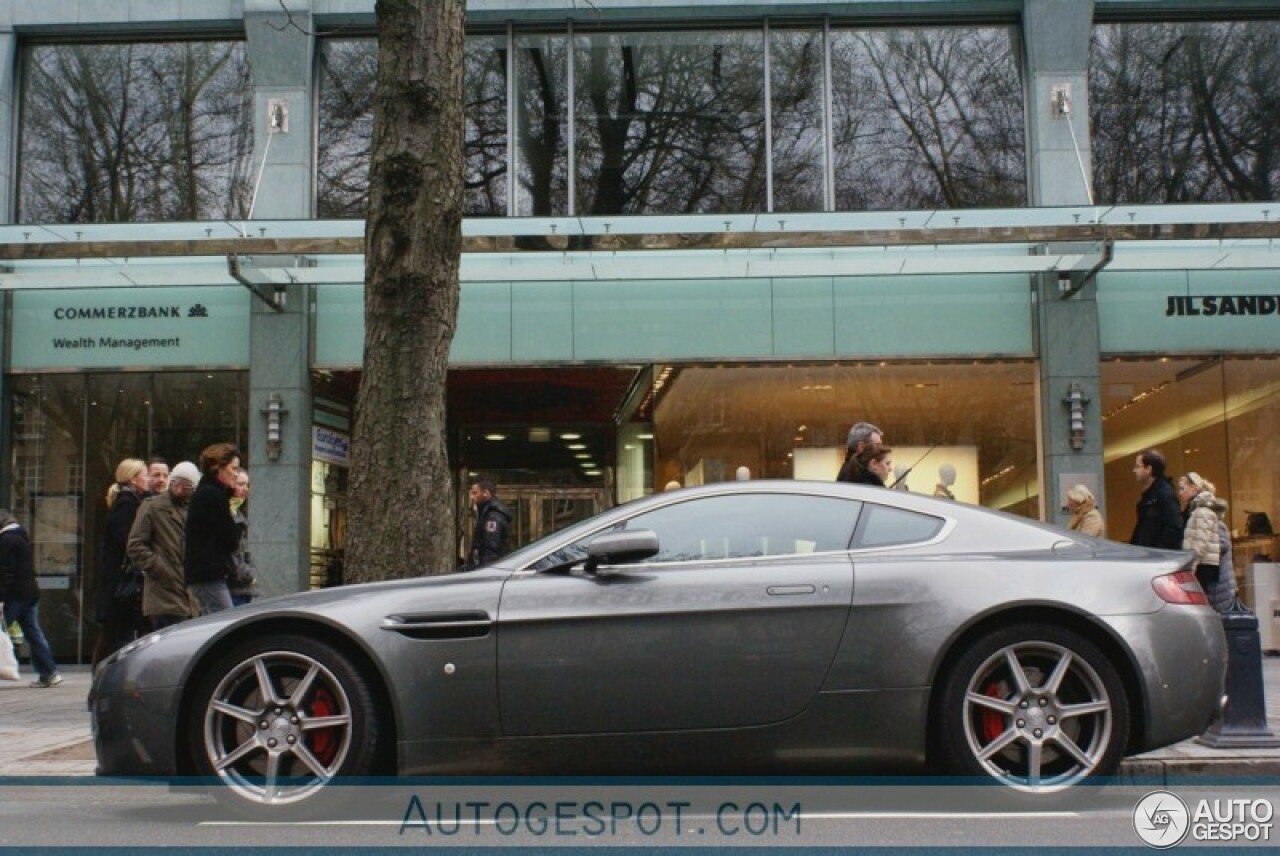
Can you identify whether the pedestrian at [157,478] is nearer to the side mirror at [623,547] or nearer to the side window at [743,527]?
the side window at [743,527]

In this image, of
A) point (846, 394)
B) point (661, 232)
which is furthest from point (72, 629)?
point (846, 394)

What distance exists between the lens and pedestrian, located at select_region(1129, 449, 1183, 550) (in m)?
10.7

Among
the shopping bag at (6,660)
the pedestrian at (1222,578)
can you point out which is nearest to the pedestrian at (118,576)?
the shopping bag at (6,660)

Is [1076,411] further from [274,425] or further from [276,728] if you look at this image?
[276,728]

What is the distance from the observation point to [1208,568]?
1066cm

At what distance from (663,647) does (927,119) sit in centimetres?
1196

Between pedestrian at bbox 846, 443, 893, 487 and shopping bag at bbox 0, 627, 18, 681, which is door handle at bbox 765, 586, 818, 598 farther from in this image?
shopping bag at bbox 0, 627, 18, 681

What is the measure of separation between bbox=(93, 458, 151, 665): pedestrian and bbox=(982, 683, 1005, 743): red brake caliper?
287 inches

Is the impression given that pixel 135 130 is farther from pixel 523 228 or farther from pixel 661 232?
pixel 661 232

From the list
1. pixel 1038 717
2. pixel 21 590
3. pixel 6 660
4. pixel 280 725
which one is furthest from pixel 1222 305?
pixel 280 725

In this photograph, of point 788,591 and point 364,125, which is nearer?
point 788,591

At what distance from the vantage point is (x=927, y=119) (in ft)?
54.3

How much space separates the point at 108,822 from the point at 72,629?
11.3 m

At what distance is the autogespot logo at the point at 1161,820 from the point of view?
527 cm
